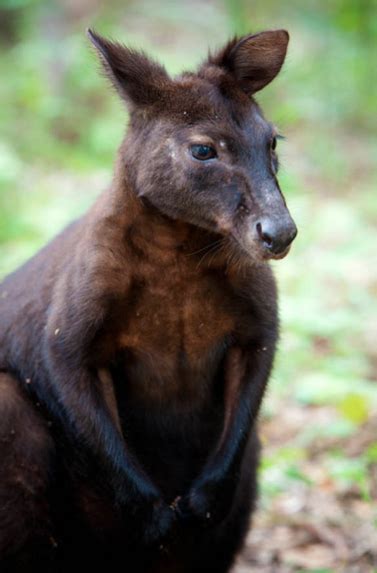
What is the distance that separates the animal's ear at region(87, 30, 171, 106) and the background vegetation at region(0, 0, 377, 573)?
30 cm

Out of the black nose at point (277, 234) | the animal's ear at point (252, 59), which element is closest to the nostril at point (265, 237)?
the black nose at point (277, 234)

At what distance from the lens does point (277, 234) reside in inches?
161

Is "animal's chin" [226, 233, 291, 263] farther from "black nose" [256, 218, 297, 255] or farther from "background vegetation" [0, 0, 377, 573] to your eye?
"background vegetation" [0, 0, 377, 573]

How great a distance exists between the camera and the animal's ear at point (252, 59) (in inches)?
184

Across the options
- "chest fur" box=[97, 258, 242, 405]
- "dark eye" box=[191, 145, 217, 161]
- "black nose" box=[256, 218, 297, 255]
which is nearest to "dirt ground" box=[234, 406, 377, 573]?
"chest fur" box=[97, 258, 242, 405]

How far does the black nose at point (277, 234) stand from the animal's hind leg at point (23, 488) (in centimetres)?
141

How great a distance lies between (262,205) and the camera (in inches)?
165

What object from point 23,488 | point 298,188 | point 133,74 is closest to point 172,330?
point 23,488

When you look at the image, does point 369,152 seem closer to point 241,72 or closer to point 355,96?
point 355,96

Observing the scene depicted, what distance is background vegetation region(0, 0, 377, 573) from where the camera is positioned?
20.3 feet

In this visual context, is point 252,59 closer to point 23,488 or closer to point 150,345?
point 150,345

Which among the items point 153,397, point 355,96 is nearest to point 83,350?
point 153,397

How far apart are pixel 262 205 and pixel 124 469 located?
1349mm

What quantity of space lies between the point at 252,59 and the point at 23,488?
7.08 ft
